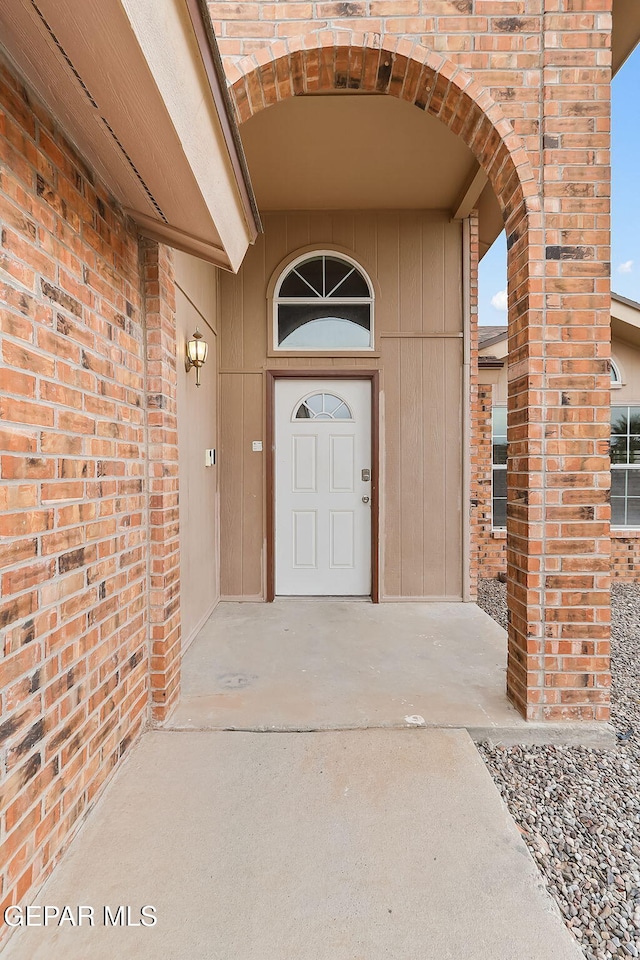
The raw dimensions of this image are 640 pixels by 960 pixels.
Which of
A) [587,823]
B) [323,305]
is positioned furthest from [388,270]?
[587,823]

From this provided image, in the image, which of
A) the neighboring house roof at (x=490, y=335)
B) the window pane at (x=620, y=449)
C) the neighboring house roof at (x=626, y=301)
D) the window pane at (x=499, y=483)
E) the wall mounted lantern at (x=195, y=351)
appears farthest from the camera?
the window pane at (x=499, y=483)

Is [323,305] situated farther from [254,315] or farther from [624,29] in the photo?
[624,29]

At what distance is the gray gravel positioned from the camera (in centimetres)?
125

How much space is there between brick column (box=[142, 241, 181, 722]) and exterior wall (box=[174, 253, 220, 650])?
57 cm

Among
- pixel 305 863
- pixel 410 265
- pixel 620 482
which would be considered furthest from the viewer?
pixel 620 482

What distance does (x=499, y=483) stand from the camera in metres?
5.33

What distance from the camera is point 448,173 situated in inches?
132

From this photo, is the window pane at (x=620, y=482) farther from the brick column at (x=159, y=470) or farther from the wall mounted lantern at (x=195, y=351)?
the brick column at (x=159, y=470)

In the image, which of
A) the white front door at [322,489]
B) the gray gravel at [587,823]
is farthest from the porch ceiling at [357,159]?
the gray gravel at [587,823]

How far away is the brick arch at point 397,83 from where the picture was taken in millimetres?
2006

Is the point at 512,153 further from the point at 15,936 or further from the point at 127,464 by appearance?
the point at 15,936

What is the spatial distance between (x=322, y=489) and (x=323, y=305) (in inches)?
63.5

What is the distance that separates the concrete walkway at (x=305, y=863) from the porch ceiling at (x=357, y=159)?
3476 mm

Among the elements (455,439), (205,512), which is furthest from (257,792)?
(455,439)
